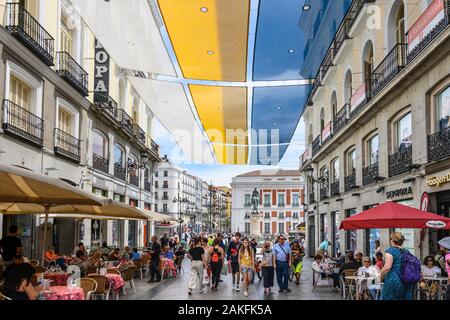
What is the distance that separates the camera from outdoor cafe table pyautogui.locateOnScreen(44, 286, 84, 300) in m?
7.80

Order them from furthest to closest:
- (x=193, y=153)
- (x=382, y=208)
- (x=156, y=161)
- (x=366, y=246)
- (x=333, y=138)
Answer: (x=156, y=161), (x=193, y=153), (x=333, y=138), (x=366, y=246), (x=382, y=208)

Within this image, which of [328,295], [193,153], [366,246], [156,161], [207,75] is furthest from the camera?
[156,161]

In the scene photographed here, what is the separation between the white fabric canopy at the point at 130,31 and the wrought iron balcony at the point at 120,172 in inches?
457

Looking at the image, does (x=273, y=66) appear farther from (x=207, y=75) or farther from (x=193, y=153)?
(x=193, y=153)

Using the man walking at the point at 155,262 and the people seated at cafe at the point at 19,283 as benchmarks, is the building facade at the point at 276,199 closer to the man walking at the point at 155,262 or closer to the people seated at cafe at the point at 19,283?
the man walking at the point at 155,262

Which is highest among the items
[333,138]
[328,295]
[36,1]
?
[36,1]

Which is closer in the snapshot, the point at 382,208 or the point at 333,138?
the point at 382,208

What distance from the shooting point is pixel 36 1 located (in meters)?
16.4

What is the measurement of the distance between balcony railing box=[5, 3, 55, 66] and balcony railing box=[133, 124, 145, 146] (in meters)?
13.9

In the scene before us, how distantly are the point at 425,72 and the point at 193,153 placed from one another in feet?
70.9

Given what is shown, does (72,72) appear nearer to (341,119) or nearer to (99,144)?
(99,144)

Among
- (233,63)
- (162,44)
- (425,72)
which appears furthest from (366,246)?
(162,44)

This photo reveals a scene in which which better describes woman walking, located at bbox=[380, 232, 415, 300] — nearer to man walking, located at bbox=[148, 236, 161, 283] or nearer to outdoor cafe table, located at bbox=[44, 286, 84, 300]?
outdoor cafe table, located at bbox=[44, 286, 84, 300]

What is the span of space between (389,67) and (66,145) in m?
13.1
